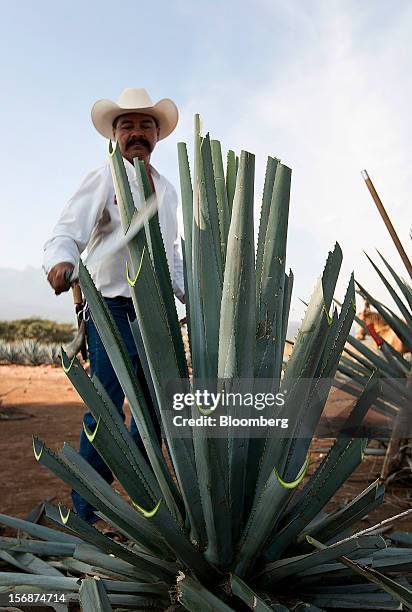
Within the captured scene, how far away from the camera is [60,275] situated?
194 centimetres

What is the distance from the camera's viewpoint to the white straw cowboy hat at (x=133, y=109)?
103 inches

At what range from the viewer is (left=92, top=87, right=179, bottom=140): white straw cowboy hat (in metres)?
2.61

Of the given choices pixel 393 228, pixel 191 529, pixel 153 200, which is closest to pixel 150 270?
pixel 153 200

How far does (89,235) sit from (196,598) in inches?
66.4

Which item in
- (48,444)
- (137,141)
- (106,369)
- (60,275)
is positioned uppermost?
(137,141)

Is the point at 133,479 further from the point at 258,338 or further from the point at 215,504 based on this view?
the point at 258,338

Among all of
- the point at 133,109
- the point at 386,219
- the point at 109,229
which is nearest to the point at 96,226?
the point at 109,229

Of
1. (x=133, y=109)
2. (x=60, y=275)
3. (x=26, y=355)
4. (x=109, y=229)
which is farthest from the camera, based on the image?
(x=26, y=355)

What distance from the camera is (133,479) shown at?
1.03 m

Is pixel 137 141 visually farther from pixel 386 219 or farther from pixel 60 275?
pixel 386 219

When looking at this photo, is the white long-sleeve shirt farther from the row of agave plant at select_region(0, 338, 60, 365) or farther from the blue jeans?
the row of agave plant at select_region(0, 338, 60, 365)

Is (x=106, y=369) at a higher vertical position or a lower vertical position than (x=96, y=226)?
lower

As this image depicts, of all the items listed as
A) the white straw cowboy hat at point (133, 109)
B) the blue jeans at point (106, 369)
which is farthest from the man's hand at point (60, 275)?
the white straw cowboy hat at point (133, 109)

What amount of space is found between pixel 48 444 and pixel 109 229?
220 centimetres
